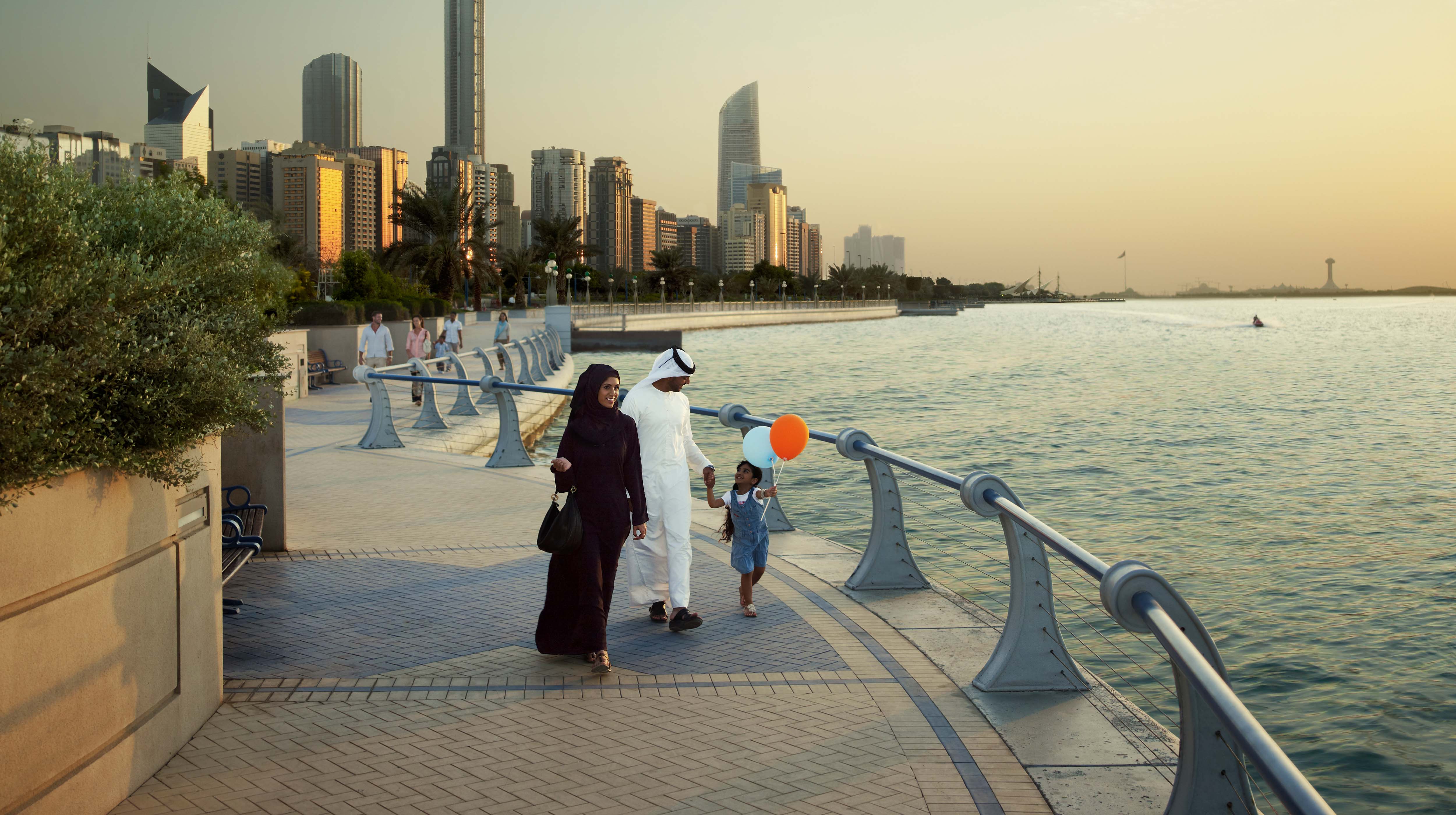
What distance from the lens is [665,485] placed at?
6.44 metres

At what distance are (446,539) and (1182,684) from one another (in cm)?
677

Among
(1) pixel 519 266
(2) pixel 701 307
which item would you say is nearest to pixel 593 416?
(1) pixel 519 266

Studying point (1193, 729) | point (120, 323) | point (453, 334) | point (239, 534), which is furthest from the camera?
point (453, 334)

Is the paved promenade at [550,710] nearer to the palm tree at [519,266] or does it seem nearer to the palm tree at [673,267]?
the palm tree at [519,266]

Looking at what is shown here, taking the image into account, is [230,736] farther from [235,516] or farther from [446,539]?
[446,539]

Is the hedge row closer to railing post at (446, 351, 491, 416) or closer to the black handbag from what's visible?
railing post at (446, 351, 491, 416)

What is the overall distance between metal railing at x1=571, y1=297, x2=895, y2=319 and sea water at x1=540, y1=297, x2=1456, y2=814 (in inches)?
970

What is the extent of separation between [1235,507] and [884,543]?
503 inches

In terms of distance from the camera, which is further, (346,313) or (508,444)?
(346,313)

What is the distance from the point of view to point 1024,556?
17.1 ft

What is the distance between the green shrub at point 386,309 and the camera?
29609 millimetres

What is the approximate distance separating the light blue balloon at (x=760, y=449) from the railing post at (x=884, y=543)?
2.72 feet

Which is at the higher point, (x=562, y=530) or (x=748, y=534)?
(x=562, y=530)

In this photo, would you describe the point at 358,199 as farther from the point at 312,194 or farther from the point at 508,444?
the point at 508,444
